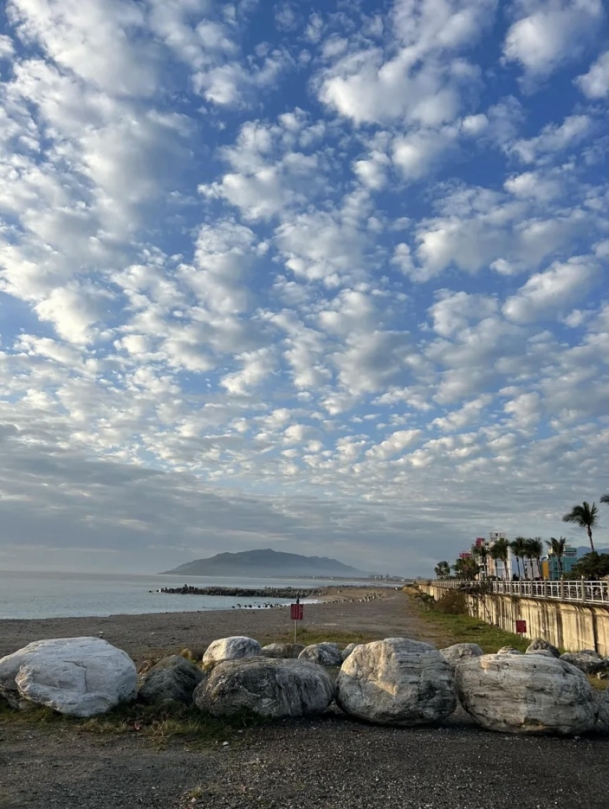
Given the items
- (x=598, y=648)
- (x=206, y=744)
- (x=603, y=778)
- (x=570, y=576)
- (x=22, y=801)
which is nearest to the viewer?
(x=22, y=801)

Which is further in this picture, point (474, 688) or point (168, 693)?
point (168, 693)

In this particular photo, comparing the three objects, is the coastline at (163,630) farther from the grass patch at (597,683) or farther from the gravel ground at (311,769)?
the grass patch at (597,683)

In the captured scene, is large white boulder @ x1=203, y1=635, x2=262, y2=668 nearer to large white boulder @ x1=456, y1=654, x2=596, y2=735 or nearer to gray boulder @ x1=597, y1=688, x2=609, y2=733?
large white boulder @ x1=456, y1=654, x2=596, y2=735

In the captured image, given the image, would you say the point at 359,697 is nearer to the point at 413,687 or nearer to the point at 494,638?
the point at 413,687

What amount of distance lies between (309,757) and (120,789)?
3.08 meters

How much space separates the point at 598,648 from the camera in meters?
30.3

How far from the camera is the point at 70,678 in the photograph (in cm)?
1361

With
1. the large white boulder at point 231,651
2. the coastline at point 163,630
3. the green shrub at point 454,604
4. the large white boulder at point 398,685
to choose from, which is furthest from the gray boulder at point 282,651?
the green shrub at point 454,604

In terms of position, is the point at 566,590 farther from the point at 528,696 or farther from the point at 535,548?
the point at 535,548

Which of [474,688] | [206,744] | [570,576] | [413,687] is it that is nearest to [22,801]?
[206,744]

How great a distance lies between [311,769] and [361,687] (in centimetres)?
363

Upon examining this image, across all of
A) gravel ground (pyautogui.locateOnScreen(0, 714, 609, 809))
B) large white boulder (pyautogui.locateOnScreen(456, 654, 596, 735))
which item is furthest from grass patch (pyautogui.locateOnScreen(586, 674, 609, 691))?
gravel ground (pyautogui.locateOnScreen(0, 714, 609, 809))

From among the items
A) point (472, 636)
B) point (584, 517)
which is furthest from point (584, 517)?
point (472, 636)

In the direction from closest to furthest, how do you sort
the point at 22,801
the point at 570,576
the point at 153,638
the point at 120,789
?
the point at 22,801 < the point at 120,789 < the point at 153,638 < the point at 570,576
